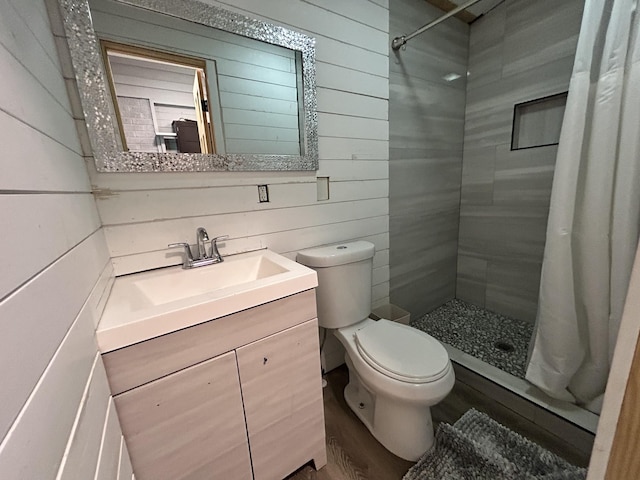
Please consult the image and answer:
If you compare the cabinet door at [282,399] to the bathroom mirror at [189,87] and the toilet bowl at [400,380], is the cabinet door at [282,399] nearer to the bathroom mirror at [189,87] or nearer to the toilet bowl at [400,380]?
the toilet bowl at [400,380]

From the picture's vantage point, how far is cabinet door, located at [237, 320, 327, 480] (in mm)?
831

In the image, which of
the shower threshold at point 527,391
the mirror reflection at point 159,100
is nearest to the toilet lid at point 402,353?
the shower threshold at point 527,391

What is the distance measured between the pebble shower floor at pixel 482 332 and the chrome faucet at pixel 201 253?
1578 millimetres

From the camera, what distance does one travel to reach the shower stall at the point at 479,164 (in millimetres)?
1553

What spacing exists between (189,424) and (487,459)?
1.10 meters

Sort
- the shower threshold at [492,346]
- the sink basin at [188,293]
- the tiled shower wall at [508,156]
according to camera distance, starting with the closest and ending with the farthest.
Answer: the sink basin at [188,293]
the shower threshold at [492,346]
the tiled shower wall at [508,156]

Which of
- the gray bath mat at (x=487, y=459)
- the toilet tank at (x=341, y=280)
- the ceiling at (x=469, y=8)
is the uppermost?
the ceiling at (x=469, y=8)

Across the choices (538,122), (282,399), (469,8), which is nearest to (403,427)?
(282,399)

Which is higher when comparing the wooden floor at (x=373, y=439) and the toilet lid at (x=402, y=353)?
the toilet lid at (x=402, y=353)

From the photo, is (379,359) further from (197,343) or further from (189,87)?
(189,87)

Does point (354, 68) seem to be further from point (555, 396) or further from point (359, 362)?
point (555, 396)

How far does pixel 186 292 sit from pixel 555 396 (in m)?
1.73

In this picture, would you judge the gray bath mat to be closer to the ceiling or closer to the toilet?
the toilet

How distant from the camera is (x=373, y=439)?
1174mm
